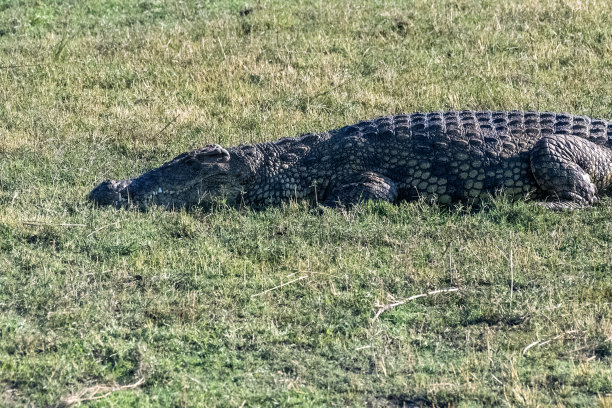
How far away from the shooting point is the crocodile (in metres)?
8.48

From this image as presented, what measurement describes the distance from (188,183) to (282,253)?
71.8 inches

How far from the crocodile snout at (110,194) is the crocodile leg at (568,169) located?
412 centimetres

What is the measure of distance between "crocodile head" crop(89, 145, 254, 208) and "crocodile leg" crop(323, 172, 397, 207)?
36.1 inches

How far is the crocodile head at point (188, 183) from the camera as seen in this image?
28.3 ft

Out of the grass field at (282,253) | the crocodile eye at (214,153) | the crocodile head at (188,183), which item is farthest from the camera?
the crocodile eye at (214,153)

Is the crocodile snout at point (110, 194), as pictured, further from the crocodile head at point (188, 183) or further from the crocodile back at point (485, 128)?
the crocodile back at point (485, 128)

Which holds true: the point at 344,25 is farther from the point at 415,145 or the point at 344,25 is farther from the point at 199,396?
the point at 199,396

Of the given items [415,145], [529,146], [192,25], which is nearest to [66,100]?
[192,25]

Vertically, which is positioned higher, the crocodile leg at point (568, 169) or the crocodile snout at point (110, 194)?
the crocodile leg at point (568, 169)

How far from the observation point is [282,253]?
7.34m

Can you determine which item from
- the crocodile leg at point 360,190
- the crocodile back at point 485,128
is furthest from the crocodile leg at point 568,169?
the crocodile leg at point 360,190

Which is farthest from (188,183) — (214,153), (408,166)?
(408,166)

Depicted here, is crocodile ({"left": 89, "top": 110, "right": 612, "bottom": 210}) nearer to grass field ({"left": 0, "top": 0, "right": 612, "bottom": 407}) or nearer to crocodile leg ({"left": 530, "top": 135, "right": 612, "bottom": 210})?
crocodile leg ({"left": 530, "top": 135, "right": 612, "bottom": 210})

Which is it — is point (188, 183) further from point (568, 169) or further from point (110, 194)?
point (568, 169)
